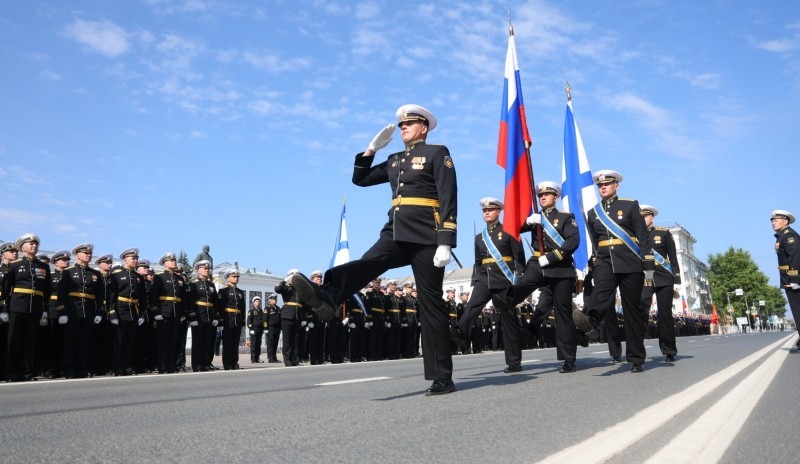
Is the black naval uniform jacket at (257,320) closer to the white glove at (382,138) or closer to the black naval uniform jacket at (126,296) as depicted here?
the black naval uniform jacket at (126,296)

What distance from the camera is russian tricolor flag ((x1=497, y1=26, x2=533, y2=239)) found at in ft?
28.4

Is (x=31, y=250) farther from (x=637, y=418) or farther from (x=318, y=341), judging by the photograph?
(x=637, y=418)

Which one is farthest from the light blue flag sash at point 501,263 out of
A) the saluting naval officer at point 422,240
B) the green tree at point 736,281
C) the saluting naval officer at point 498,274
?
the green tree at point 736,281

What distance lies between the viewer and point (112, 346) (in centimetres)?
1304

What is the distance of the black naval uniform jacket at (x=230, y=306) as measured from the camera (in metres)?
15.1

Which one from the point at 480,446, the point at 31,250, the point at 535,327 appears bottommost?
the point at 480,446

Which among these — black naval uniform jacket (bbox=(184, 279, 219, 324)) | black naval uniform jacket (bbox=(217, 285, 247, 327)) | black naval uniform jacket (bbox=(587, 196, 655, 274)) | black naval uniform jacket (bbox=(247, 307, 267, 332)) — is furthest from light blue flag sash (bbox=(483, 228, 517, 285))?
black naval uniform jacket (bbox=(247, 307, 267, 332))

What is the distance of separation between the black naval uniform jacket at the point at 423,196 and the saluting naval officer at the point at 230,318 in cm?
980

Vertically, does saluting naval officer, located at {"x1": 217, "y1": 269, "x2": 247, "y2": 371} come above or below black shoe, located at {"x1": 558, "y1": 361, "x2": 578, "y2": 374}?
above

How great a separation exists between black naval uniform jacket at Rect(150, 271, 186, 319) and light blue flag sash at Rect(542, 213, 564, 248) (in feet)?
26.7

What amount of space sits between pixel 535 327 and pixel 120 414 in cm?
581

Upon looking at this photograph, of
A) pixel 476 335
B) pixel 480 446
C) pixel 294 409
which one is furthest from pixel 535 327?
pixel 476 335

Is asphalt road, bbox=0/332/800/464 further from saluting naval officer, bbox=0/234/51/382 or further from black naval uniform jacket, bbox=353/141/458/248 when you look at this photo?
saluting naval officer, bbox=0/234/51/382

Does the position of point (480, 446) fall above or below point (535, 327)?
below
